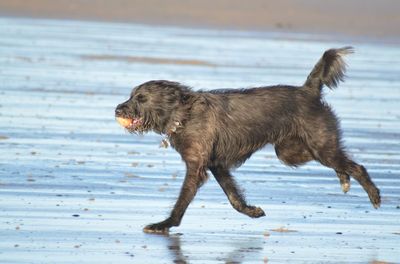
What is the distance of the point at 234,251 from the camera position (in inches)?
324

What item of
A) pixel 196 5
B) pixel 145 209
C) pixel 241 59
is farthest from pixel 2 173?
pixel 196 5

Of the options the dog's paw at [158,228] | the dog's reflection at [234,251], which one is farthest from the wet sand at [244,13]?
the dog's reflection at [234,251]

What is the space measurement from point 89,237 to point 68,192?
196cm

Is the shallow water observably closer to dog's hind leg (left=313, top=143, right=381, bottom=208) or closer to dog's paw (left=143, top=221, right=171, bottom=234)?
dog's paw (left=143, top=221, right=171, bottom=234)

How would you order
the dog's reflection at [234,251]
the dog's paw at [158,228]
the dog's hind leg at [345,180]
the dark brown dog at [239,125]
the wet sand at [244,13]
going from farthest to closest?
1. the wet sand at [244,13]
2. the dog's hind leg at [345,180]
3. the dark brown dog at [239,125]
4. the dog's paw at [158,228]
5. the dog's reflection at [234,251]

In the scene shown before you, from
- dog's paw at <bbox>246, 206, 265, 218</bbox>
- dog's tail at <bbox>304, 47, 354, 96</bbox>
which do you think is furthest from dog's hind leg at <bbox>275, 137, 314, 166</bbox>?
dog's paw at <bbox>246, 206, 265, 218</bbox>

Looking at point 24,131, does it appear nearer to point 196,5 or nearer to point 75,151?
point 75,151

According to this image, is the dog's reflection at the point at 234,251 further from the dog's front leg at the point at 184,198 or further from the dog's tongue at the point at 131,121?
the dog's tongue at the point at 131,121

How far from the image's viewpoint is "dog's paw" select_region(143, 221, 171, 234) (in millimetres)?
8914

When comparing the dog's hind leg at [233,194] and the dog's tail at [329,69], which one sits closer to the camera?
the dog's hind leg at [233,194]

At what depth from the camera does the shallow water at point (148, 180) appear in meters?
8.34

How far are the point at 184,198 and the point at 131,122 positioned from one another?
0.76 meters

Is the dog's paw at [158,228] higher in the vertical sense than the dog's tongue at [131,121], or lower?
lower

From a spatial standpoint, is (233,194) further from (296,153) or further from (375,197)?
(375,197)
